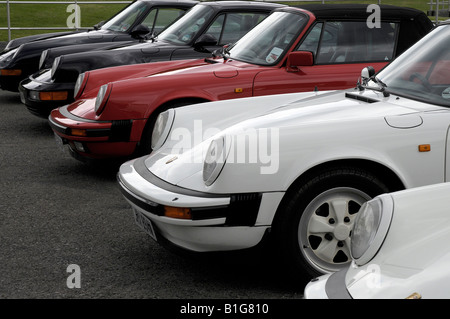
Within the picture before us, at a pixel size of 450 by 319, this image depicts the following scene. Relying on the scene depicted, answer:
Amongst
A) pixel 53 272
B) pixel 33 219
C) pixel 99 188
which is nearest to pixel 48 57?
pixel 99 188

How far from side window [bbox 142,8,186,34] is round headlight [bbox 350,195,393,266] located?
7834 mm

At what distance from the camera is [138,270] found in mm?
4328

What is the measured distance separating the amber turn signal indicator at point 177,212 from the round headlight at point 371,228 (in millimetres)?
1148

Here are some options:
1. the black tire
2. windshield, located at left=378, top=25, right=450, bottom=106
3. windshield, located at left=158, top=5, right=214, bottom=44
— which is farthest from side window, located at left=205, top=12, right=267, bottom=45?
windshield, located at left=378, top=25, right=450, bottom=106

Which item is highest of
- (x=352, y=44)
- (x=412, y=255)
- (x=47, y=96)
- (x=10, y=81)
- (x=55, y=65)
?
(x=412, y=255)

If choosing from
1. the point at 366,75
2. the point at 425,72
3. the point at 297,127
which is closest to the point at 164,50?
the point at 366,75

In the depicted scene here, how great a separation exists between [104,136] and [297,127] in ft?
9.28

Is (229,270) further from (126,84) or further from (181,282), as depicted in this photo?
(126,84)

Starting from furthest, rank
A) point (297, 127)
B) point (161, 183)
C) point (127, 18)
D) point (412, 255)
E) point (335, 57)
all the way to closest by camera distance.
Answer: point (127, 18) < point (335, 57) < point (161, 183) < point (297, 127) < point (412, 255)

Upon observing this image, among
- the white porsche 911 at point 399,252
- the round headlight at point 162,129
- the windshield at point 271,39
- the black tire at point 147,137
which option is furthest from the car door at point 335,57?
the white porsche 911 at point 399,252

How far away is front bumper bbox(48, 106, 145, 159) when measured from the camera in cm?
636

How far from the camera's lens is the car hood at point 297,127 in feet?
12.5

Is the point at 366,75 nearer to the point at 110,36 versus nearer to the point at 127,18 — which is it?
the point at 110,36

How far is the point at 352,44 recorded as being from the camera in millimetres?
6742
